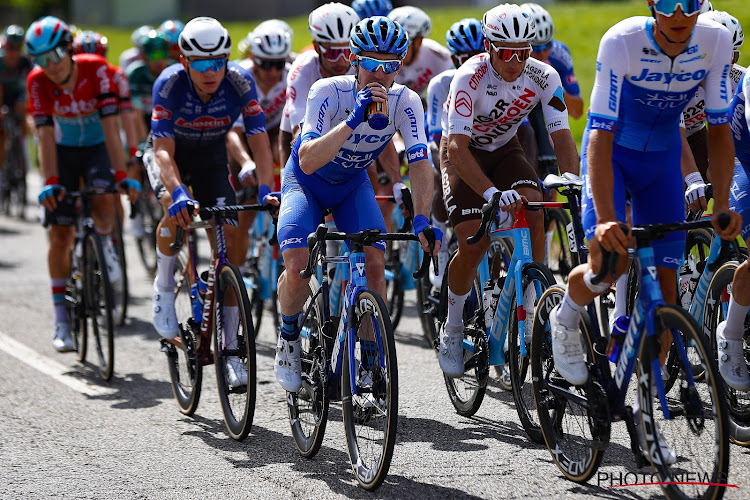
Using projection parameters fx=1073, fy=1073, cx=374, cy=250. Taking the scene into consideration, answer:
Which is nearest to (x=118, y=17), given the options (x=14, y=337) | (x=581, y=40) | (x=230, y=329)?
(x=581, y=40)

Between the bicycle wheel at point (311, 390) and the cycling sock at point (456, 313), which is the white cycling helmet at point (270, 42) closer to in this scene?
the cycling sock at point (456, 313)

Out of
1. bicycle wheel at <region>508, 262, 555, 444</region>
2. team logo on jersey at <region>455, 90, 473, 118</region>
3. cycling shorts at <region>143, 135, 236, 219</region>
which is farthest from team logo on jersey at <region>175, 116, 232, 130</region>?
bicycle wheel at <region>508, 262, 555, 444</region>

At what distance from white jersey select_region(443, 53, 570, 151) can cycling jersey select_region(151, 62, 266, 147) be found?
1.53m

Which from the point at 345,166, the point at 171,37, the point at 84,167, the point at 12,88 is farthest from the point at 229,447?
the point at 12,88

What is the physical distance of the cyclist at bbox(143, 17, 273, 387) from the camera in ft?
22.3

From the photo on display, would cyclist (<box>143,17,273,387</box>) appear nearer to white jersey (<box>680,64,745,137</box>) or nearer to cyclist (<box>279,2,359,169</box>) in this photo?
cyclist (<box>279,2,359,169</box>)

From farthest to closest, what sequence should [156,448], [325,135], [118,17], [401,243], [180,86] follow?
[118,17] → [401,243] → [180,86] → [156,448] → [325,135]

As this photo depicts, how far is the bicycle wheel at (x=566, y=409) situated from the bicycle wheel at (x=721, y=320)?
2.90 feet

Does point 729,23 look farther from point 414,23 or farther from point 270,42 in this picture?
point 270,42

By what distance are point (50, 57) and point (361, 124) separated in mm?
A: 3717

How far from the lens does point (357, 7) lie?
950 cm

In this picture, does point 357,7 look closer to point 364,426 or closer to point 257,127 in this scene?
point 257,127

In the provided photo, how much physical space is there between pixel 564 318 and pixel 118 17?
54.8m

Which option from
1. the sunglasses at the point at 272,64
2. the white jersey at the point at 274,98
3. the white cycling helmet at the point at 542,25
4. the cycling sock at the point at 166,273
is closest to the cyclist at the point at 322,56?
the cycling sock at the point at 166,273
